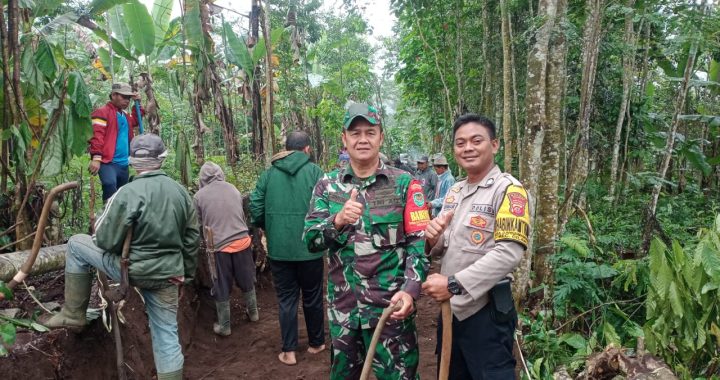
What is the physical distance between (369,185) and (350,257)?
15.1 inches

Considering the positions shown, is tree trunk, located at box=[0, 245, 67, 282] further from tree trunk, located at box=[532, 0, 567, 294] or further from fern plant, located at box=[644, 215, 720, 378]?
fern plant, located at box=[644, 215, 720, 378]

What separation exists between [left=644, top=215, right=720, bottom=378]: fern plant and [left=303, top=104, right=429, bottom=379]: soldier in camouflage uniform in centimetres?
176

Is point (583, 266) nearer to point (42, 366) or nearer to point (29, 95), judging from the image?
point (42, 366)

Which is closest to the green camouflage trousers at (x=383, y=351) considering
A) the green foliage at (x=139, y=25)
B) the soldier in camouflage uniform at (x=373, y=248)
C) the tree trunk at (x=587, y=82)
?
the soldier in camouflage uniform at (x=373, y=248)

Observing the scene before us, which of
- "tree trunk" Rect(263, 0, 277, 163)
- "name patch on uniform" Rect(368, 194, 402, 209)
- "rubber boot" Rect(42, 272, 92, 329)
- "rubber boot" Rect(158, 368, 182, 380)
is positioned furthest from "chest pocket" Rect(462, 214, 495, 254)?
"tree trunk" Rect(263, 0, 277, 163)

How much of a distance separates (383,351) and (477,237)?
2.45 feet

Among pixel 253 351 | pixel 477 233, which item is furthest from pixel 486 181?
pixel 253 351

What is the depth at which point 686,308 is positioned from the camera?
111 inches

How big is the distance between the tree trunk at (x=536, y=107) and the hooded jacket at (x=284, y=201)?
1.94 metres

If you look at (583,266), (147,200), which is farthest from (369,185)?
(583,266)

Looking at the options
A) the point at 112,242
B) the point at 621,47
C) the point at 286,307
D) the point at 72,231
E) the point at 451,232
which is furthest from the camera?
the point at 621,47

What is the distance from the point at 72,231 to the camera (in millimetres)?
4781

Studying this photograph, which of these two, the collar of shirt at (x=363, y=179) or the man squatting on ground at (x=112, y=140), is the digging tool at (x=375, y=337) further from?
the man squatting on ground at (x=112, y=140)

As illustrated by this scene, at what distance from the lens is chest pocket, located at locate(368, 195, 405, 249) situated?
2.28m
